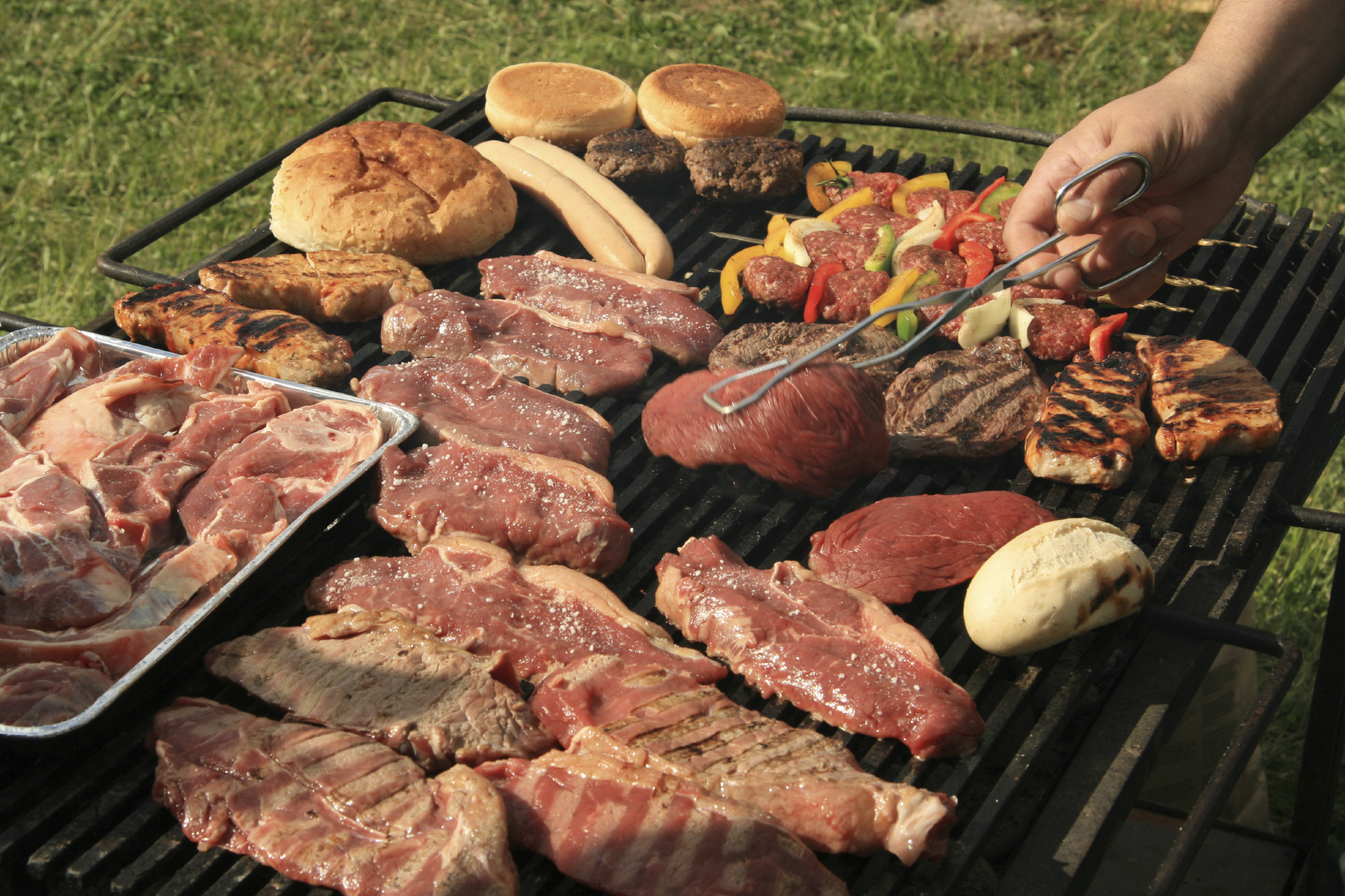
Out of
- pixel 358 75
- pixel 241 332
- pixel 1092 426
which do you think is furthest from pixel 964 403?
pixel 358 75

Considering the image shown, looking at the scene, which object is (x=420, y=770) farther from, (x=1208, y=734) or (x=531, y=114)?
(x=531, y=114)

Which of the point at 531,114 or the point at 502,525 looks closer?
the point at 502,525

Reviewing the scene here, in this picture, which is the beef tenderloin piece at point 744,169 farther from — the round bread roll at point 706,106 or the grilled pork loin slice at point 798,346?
the grilled pork loin slice at point 798,346

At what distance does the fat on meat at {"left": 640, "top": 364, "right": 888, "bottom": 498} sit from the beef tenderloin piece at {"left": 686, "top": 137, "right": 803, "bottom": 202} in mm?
1693

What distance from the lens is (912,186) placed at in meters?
5.21

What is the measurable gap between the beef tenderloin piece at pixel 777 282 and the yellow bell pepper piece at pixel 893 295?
0.96 feet

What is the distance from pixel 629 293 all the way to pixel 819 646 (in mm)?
1868

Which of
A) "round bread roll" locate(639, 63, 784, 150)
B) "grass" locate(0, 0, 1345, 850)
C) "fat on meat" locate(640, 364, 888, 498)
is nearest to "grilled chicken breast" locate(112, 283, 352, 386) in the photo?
"fat on meat" locate(640, 364, 888, 498)

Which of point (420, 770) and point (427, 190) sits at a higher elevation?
point (427, 190)

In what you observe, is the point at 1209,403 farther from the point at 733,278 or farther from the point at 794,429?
the point at 733,278

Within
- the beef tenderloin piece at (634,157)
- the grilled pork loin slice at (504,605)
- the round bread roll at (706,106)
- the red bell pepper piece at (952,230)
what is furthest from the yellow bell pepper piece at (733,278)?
the grilled pork loin slice at (504,605)

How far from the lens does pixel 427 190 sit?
4.73 meters

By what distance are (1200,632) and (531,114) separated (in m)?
3.73

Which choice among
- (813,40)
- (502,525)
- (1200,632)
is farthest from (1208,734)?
(813,40)
